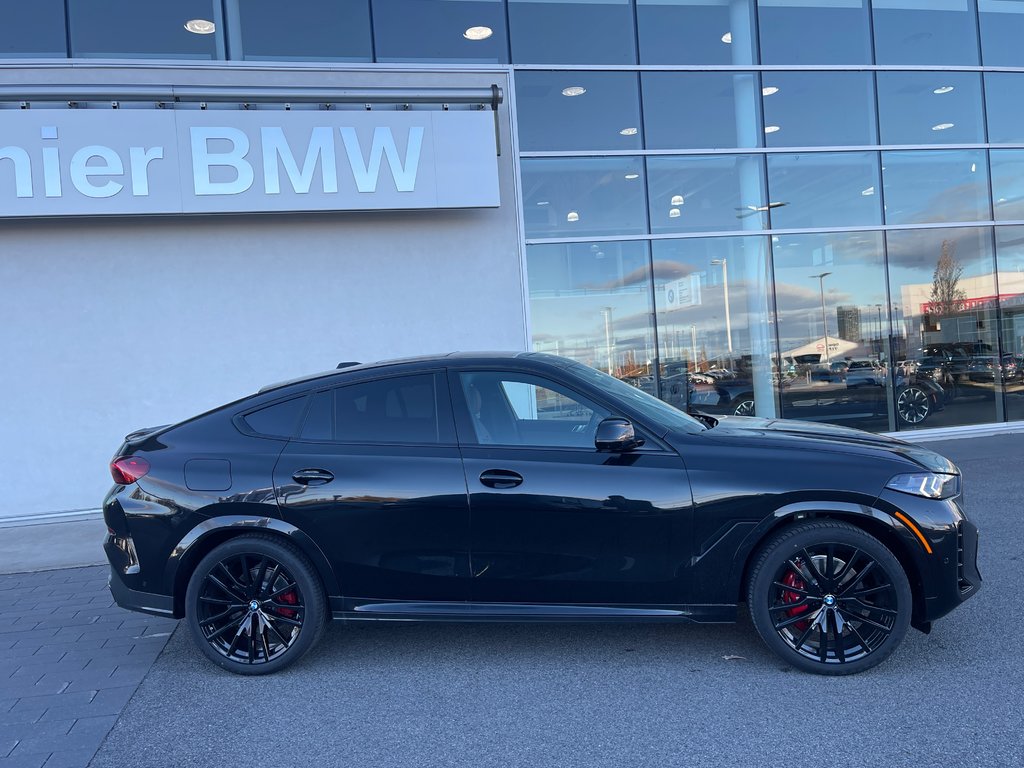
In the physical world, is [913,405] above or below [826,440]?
below

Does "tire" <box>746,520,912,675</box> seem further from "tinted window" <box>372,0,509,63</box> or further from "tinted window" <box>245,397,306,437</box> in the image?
"tinted window" <box>372,0,509,63</box>

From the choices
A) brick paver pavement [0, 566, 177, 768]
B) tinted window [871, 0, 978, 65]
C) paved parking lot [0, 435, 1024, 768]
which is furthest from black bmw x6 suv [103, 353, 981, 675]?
tinted window [871, 0, 978, 65]

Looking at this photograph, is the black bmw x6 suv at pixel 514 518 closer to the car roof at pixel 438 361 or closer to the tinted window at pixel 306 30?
the car roof at pixel 438 361

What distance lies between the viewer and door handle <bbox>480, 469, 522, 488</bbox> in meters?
3.92

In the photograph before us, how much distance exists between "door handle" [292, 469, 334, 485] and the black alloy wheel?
10.1 metres

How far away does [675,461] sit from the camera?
12.7ft

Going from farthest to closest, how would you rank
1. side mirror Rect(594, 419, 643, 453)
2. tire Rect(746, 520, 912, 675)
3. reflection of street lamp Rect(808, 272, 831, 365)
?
reflection of street lamp Rect(808, 272, 831, 365) → side mirror Rect(594, 419, 643, 453) → tire Rect(746, 520, 912, 675)

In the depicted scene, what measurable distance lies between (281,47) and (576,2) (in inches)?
157

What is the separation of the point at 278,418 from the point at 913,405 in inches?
410

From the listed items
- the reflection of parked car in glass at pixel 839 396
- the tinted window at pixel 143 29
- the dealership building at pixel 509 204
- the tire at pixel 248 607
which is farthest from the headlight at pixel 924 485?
the tinted window at pixel 143 29

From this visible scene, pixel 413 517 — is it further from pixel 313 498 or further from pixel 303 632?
pixel 303 632

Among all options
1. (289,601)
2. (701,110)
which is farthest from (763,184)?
(289,601)

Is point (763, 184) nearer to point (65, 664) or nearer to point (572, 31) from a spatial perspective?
point (572, 31)

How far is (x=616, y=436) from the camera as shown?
149 inches
